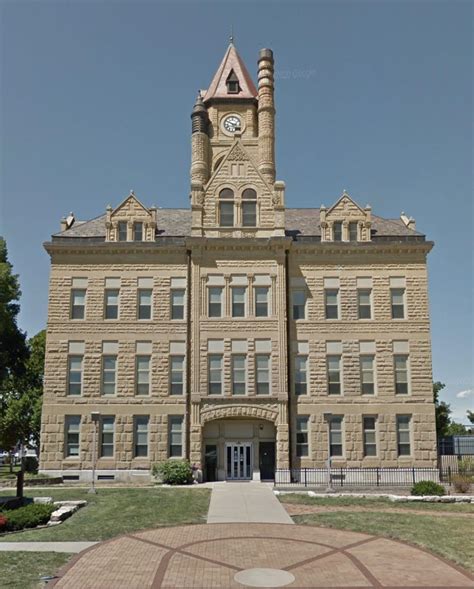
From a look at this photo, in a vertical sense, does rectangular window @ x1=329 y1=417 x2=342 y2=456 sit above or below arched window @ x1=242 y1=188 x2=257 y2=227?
below

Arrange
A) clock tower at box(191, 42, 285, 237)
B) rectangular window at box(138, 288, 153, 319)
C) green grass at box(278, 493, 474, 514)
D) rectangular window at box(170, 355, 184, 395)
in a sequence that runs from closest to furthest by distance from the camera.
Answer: green grass at box(278, 493, 474, 514)
rectangular window at box(170, 355, 184, 395)
rectangular window at box(138, 288, 153, 319)
clock tower at box(191, 42, 285, 237)

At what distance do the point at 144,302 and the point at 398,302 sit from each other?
15849 mm

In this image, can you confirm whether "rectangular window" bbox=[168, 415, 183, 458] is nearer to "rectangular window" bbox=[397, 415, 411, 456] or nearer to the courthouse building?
the courthouse building

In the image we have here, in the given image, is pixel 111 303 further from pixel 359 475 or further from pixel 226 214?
pixel 359 475

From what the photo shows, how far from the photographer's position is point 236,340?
37969 mm

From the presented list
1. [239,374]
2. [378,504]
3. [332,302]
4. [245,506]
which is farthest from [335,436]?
[245,506]

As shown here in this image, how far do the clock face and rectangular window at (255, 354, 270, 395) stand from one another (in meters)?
17.0

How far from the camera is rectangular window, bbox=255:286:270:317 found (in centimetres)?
3844

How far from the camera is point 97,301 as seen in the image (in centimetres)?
3881

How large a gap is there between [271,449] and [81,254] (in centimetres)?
1680

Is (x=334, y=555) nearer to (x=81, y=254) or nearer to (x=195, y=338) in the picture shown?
(x=195, y=338)

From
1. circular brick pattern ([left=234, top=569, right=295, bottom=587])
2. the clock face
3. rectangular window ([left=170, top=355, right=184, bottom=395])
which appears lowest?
circular brick pattern ([left=234, top=569, right=295, bottom=587])

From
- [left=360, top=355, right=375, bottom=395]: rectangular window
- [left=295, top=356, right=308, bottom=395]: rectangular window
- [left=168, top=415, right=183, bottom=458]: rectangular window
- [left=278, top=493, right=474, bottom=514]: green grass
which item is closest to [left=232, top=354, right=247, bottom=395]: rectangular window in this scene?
[left=295, top=356, right=308, bottom=395]: rectangular window

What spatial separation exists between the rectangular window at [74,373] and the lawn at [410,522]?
16.3m
